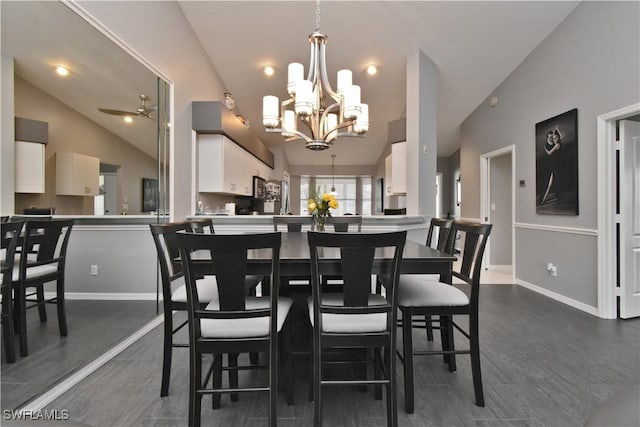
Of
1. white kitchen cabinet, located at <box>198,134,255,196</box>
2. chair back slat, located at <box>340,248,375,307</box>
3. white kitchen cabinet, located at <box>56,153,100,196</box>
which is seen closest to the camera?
chair back slat, located at <box>340,248,375,307</box>

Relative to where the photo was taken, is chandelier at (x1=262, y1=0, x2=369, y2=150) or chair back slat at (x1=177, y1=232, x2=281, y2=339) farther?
chandelier at (x1=262, y1=0, x2=369, y2=150)

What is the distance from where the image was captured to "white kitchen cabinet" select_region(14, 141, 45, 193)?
1.69 metres

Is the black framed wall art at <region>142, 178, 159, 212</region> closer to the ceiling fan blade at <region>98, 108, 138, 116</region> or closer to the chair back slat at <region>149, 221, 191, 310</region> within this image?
the ceiling fan blade at <region>98, 108, 138, 116</region>

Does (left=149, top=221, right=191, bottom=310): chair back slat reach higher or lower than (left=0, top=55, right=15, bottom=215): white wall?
lower

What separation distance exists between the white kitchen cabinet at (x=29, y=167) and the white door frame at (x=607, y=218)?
4.69m

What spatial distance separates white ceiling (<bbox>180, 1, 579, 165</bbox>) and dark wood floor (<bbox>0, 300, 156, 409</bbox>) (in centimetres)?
350

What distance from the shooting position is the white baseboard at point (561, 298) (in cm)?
313

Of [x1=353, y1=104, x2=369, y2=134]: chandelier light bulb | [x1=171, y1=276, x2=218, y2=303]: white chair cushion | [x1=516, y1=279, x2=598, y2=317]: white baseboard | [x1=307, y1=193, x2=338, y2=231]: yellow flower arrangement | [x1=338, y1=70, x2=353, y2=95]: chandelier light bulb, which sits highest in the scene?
[x1=338, y1=70, x2=353, y2=95]: chandelier light bulb

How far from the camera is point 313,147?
10.6 feet

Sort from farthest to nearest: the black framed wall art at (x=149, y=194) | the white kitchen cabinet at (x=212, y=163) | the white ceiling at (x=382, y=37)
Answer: the white kitchen cabinet at (x=212, y=163) < the white ceiling at (x=382, y=37) < the black framed wall art at (x=149, y=194)

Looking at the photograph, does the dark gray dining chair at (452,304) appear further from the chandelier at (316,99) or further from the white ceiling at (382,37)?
the white ceiling at (382,37)

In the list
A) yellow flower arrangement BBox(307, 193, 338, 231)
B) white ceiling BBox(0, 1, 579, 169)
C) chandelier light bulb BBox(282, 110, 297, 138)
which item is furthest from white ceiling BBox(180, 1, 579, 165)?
yellow flower arrangement BBox(307, 193, 338, 231)

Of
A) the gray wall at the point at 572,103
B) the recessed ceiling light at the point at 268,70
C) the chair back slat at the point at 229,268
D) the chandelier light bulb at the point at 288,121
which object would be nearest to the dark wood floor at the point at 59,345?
Result: the chair back slat at the point at 229,268

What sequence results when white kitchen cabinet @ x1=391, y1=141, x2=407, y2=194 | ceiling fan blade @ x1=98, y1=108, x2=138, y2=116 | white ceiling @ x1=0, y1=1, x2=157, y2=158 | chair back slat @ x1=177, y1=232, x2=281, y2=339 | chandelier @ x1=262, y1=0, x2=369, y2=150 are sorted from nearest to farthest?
1. chair back slat @ x1=177, y1=232, x2=281, y2=339
2. white ceiling @ x1=0, y1=1, x2=157, y2=158
3. ceiling fan blade @ x1=98, y1=108, x2=138, y2=116
4. chandelier @ x1=262, y1=0, x2=369, y2=150
5. white kitchen cabinet @ x1=391, y1=141, x2=407, y2=194
